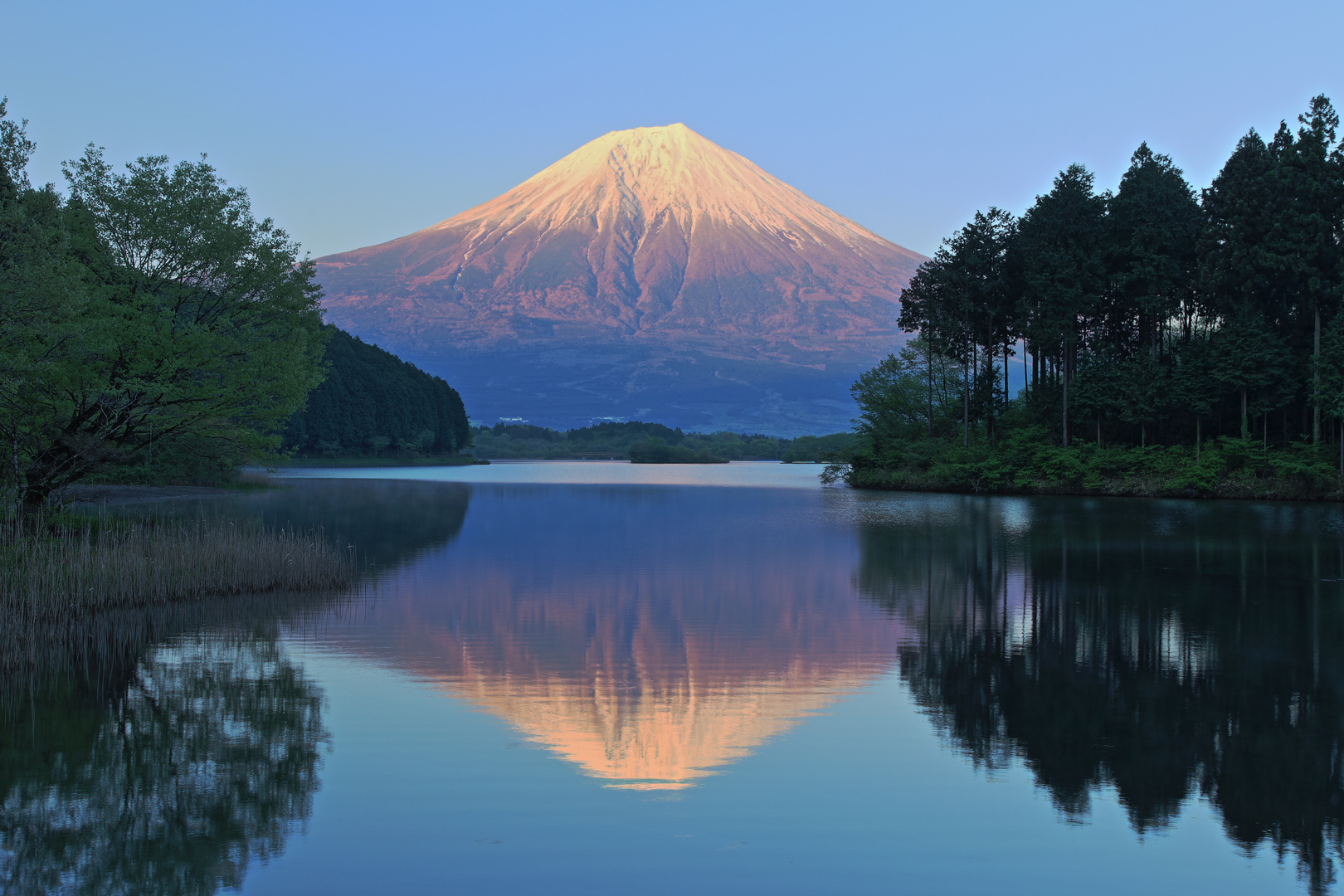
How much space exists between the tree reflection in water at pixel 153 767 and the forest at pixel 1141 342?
42399mm

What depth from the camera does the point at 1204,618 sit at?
1596 centimetres

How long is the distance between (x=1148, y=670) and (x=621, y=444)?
15657cm

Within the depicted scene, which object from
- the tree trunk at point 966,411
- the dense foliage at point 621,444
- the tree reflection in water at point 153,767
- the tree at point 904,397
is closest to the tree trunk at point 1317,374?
the tree trunk at point 966,411

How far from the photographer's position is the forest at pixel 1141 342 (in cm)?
4500

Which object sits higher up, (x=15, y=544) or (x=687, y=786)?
(x=15, y=544)

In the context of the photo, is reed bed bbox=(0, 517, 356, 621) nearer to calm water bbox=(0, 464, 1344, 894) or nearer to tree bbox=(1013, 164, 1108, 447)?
calm water bbox=(0, 464, 1344, 894)

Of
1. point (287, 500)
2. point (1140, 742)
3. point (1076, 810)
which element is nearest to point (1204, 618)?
point (1140, 742)

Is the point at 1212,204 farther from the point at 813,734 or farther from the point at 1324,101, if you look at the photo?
the point at 813,734

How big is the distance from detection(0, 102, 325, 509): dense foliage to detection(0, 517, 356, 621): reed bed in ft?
7.37

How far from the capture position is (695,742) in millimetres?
9305

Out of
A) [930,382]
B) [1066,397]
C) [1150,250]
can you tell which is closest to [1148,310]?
[1150,250]

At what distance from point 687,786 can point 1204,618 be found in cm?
1106

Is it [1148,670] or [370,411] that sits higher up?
[370,411]

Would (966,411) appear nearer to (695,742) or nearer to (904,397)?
(904,397)
